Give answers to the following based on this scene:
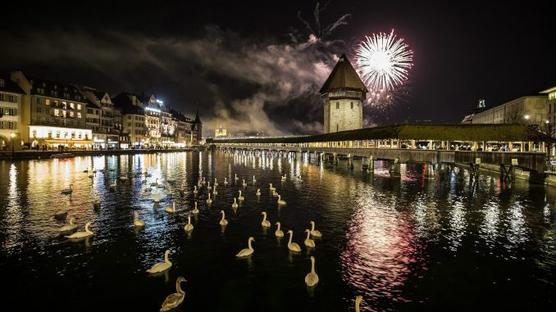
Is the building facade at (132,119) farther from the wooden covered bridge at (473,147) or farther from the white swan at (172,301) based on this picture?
the white swan at (172,301)

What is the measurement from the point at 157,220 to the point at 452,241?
18840 mm

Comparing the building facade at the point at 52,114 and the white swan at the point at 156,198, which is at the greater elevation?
the building facade at the point at 52,114

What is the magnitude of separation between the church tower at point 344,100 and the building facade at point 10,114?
89296mm

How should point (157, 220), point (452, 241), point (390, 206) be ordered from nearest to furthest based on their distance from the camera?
point (452, 241) → point (157, 220) → point (390, 206)

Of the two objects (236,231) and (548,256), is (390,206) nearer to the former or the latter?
(548,256)

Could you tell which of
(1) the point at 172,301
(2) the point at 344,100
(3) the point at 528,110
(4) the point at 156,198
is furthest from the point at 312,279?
(3) the point at 528,110

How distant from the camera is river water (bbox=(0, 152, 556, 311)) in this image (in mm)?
13273

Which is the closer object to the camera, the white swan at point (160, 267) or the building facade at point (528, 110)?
the white swan at point (160, 267)

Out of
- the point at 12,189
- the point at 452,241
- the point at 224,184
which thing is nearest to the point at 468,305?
the point at 452,241

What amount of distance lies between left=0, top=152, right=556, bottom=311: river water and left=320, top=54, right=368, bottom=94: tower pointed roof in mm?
91438

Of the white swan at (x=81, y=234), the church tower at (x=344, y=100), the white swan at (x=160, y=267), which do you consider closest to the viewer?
the white swan at (x=160, y=267)

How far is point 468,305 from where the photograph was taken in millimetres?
12945

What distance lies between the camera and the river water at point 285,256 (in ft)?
43.5

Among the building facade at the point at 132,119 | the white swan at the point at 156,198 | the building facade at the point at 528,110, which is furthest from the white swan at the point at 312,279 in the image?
the building facade at the point at 132,119
